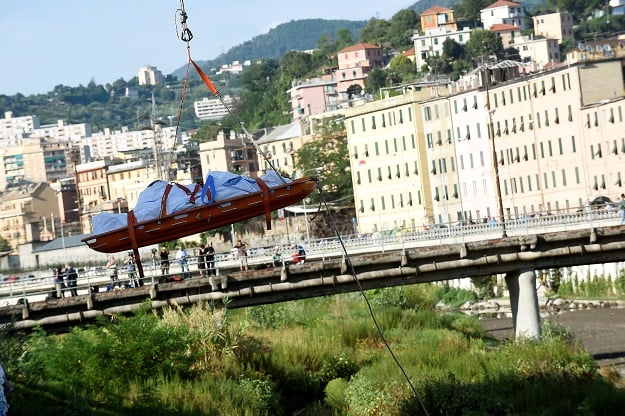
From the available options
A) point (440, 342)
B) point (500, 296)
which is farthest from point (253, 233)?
point (440, 342)

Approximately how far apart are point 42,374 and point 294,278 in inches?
473

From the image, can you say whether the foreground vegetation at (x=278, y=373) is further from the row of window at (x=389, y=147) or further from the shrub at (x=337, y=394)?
the row of window at (x=389, y=147)

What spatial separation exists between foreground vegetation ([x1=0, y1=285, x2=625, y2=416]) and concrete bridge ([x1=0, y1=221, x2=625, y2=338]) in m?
0.96

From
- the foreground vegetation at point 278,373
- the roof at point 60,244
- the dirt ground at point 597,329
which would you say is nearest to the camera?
the foreground vegetation at point 278,373

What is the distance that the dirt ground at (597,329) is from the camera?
63766mm

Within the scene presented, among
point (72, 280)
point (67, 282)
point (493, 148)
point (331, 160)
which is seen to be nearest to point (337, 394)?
point (72, 280)

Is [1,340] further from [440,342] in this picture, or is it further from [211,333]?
[440,342]

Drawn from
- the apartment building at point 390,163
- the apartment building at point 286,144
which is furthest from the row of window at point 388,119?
the apartment building at point 286,144

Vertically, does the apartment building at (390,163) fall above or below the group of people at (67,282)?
above

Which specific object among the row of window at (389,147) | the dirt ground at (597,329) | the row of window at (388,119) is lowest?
the dirt ground at (597,329)

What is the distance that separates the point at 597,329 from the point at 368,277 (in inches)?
826

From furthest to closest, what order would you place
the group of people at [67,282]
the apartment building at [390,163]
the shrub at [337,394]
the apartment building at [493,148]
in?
the apartment building at [390,163], the apartment building at [493,148], the group of people at [67,282], the shrub at [337,394]

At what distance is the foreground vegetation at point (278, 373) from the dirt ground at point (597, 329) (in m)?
3.03

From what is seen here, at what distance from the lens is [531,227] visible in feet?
232
